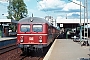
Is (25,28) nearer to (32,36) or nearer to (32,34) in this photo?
(32,34)

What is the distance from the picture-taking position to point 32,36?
17.4 meters

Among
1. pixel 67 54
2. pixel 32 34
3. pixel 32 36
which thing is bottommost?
pixel 67 54

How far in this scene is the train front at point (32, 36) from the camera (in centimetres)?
1722

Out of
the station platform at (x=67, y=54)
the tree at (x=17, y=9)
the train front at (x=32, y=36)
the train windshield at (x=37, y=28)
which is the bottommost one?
the station platform at (x=67, y=54)

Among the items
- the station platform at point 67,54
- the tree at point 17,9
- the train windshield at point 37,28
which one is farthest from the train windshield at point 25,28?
the tree at point 17,9

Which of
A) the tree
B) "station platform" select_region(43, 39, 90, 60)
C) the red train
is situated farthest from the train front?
the tree

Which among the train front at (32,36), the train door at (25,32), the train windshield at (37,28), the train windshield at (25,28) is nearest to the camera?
the train front at (32,36)

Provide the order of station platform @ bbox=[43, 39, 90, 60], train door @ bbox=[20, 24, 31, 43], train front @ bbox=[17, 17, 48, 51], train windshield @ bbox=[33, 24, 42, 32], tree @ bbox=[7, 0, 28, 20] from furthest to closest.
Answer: tree @ bbox=[7, 0, 28, 20], train windshield @ bbox=[33, 24, 42, 32], train door @ bbox=[20, 24, 31, 43], train front @ bbox=[17, 17, 48, 51], station platform @ bbox=[43, 39, 90, 60]

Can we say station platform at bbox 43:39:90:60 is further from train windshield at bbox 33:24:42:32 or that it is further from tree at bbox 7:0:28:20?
tree at bbox 7:0:28:20

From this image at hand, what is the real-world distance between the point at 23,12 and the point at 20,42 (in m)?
78.8

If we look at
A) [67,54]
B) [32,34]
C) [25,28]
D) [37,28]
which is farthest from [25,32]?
[67,54]

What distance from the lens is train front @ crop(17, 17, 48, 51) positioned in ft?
56.5

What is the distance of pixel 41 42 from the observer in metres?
17.2

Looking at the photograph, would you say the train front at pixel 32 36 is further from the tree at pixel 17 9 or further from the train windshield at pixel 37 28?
the tree at pixel 17 9
